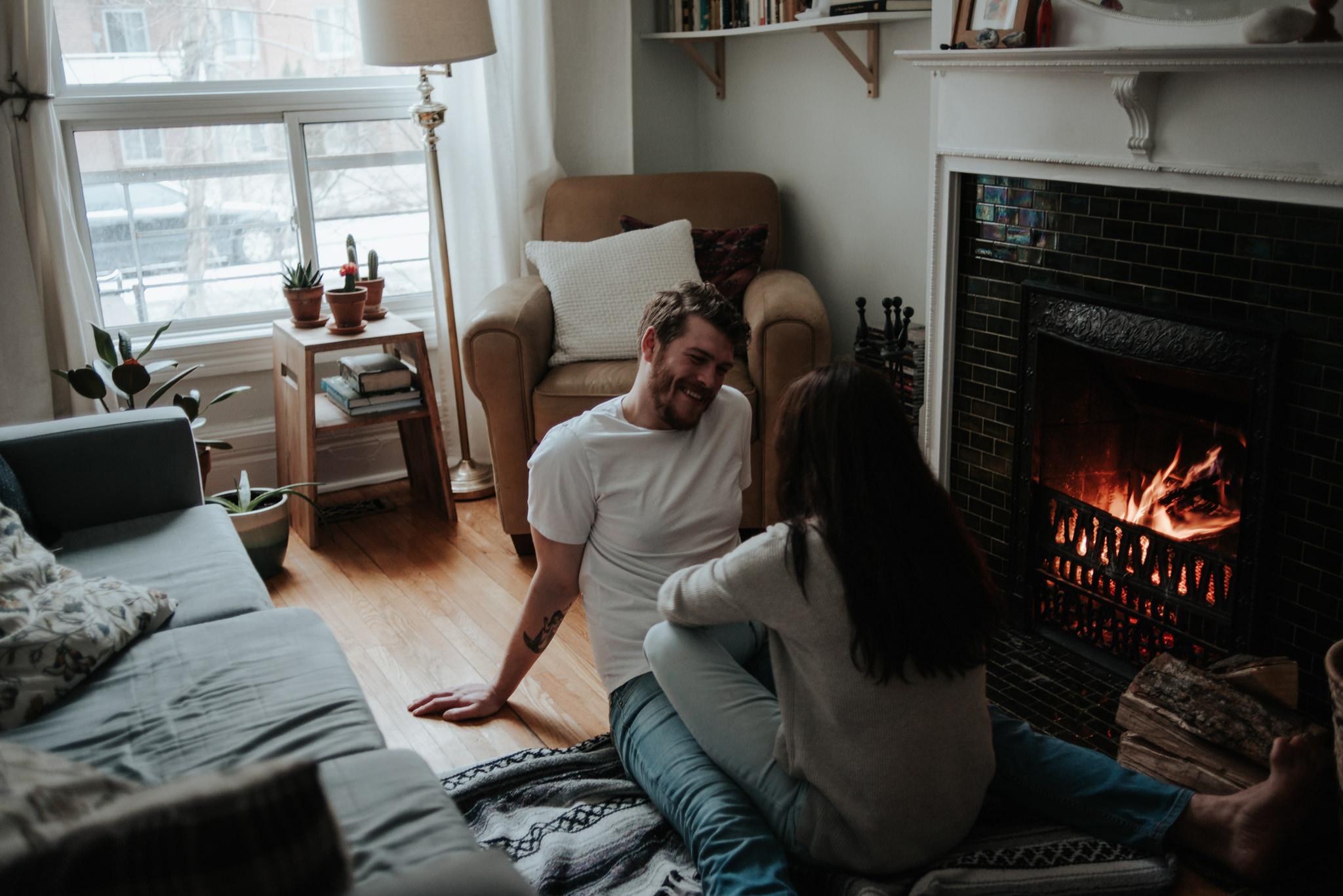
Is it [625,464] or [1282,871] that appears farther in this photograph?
[625,464]

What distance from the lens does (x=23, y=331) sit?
286cm

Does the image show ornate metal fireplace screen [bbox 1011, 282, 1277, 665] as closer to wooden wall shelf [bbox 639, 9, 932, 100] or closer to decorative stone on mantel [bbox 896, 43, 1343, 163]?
decorative stone on mantel [bbox 896, 43, 1343, 163]

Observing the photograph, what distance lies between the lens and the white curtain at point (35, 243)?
280cm

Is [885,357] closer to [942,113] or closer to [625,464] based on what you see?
[942,113]

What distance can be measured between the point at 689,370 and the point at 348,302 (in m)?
1.53

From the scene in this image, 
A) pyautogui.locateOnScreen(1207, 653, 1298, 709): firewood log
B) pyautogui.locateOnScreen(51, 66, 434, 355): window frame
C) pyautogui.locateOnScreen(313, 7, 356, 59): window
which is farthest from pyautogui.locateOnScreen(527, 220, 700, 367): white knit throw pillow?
pyautogui.locateOnScreen(1207, 653, 1298, 709): firewood log

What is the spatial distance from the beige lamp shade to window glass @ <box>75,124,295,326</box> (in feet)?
1.88

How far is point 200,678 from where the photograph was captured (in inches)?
62.5

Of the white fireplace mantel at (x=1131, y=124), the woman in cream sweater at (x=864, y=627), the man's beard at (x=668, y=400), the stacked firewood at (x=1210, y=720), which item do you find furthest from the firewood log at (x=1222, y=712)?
the man's beard at (x=668, y=400)

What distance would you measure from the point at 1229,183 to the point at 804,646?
1114 millimetres

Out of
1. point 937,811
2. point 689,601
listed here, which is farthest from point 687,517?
point 937,811

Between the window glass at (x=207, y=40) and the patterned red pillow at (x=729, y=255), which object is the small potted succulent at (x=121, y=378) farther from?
the patterned red pillow at (x=729, y=255)

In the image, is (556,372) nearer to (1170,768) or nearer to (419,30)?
(419,30)

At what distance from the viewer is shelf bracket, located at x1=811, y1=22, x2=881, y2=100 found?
9.61 feet
